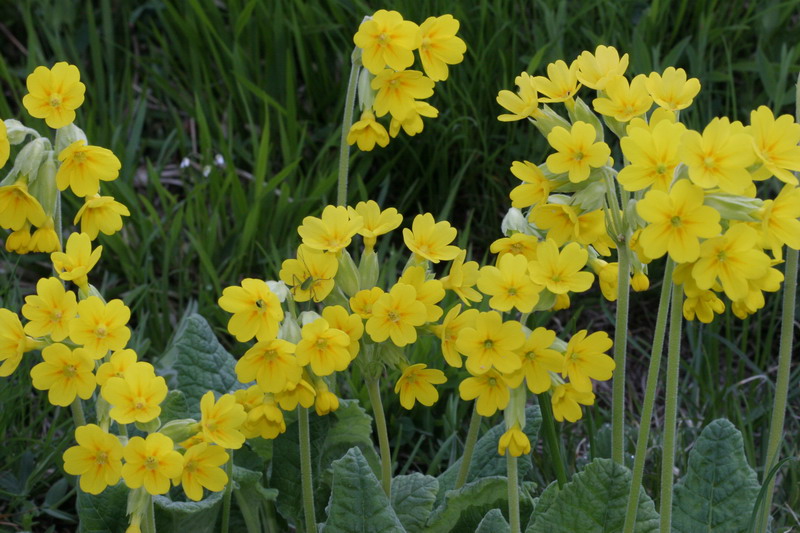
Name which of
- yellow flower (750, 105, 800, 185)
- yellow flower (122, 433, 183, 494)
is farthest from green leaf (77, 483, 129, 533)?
yellow flower (750, 105, 800, 185)

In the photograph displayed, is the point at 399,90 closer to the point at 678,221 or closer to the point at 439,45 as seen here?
the point at 439,45

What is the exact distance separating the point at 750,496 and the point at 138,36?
3.04m

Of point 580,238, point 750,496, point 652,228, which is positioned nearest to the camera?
point 652,228

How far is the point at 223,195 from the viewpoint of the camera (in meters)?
3.44

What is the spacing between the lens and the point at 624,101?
1.84m

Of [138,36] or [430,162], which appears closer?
[430,162]

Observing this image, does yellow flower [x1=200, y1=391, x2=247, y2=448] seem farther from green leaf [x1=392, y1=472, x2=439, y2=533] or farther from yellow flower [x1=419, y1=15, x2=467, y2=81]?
yellow flower [x1=419, y1=15, x2=467, y2=81]

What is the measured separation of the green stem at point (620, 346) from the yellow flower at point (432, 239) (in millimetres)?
283

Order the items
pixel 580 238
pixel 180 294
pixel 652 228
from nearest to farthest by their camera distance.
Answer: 1. pixel 652 228
2. pixel 580 238
3. pixel 180 294

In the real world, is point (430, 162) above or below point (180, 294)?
above

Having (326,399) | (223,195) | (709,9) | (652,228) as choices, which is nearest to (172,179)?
(223,195)

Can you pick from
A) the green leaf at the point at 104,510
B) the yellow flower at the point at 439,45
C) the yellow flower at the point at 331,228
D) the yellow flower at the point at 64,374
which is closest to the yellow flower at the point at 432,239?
the yellow flower at the point at 331,228

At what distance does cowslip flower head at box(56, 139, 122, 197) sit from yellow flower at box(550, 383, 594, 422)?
87 cm

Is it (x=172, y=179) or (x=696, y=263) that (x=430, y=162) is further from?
(x=696, y=263)
